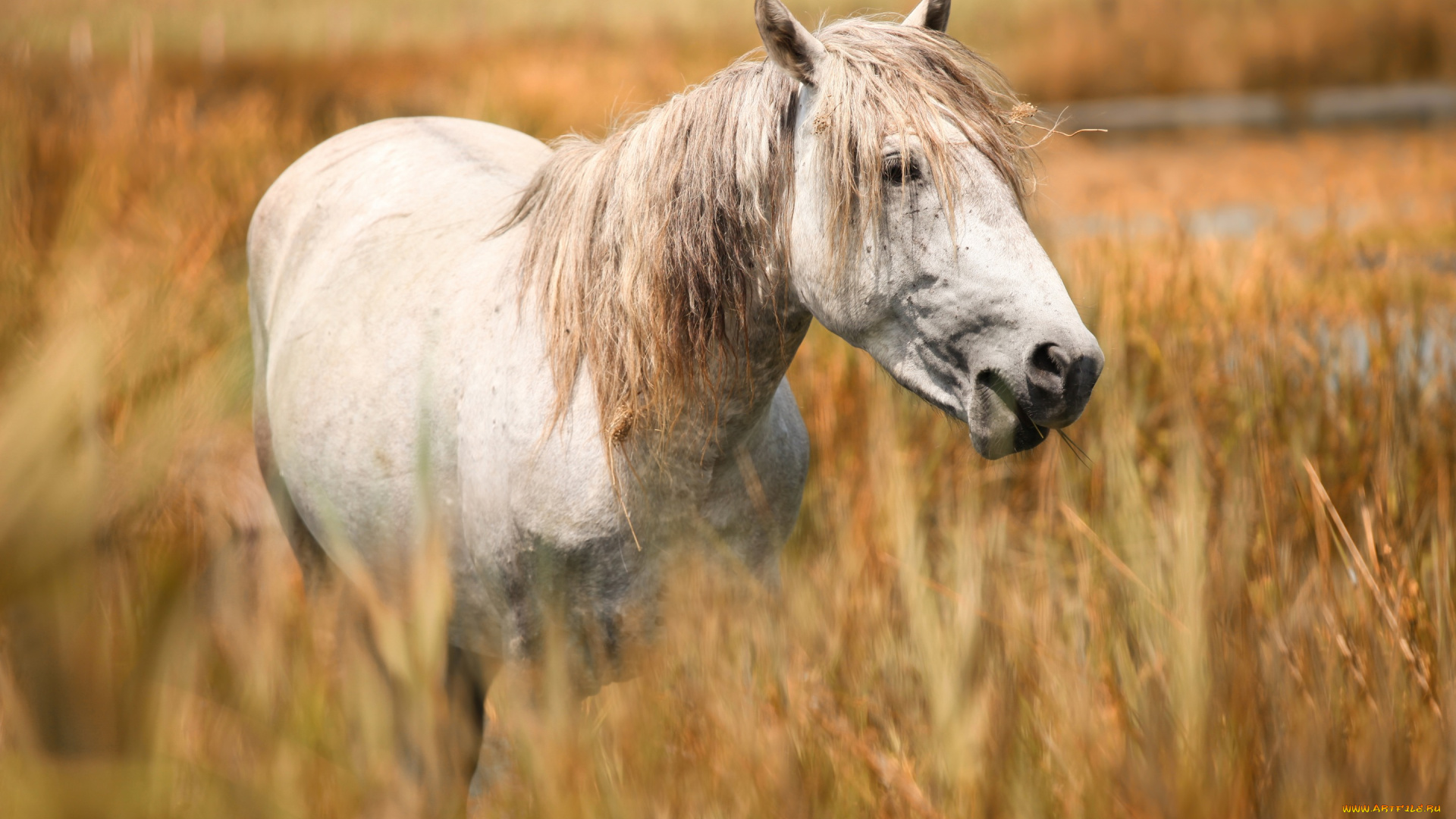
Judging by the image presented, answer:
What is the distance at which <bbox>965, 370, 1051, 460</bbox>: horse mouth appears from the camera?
1350 millimetres

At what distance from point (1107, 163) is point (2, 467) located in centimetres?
1304

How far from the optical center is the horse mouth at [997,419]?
53.1 inches

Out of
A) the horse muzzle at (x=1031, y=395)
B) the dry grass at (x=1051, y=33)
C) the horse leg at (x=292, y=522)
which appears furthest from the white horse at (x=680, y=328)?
the dry grass at (x=1051, y=33)

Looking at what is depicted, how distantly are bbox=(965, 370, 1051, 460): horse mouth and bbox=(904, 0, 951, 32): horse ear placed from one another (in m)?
0.64

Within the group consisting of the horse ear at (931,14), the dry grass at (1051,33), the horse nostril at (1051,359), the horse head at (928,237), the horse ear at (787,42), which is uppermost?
the dry grass at (1051,33)

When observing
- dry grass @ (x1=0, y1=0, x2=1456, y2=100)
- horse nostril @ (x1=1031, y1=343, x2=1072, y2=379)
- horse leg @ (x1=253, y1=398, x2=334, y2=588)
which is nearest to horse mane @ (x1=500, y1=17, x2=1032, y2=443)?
horse nostril @ (x1=1031, y1=343, x2=1072, y2=379)

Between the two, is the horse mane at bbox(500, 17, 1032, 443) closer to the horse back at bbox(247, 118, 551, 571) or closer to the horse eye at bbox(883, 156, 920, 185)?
the horse eye at bbox(883, 156, 920, 185)

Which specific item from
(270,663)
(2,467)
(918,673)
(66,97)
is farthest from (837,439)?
(66,97)

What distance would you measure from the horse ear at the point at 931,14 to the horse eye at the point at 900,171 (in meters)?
0.37

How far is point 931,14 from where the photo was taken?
1635 mm

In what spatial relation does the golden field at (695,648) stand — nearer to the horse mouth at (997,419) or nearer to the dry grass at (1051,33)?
the horse mouth at (997,419)

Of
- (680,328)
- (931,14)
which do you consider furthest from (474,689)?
(931,14)

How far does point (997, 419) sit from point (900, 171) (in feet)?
1.22

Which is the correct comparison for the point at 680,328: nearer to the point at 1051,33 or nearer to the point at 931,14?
the point at 931,14
